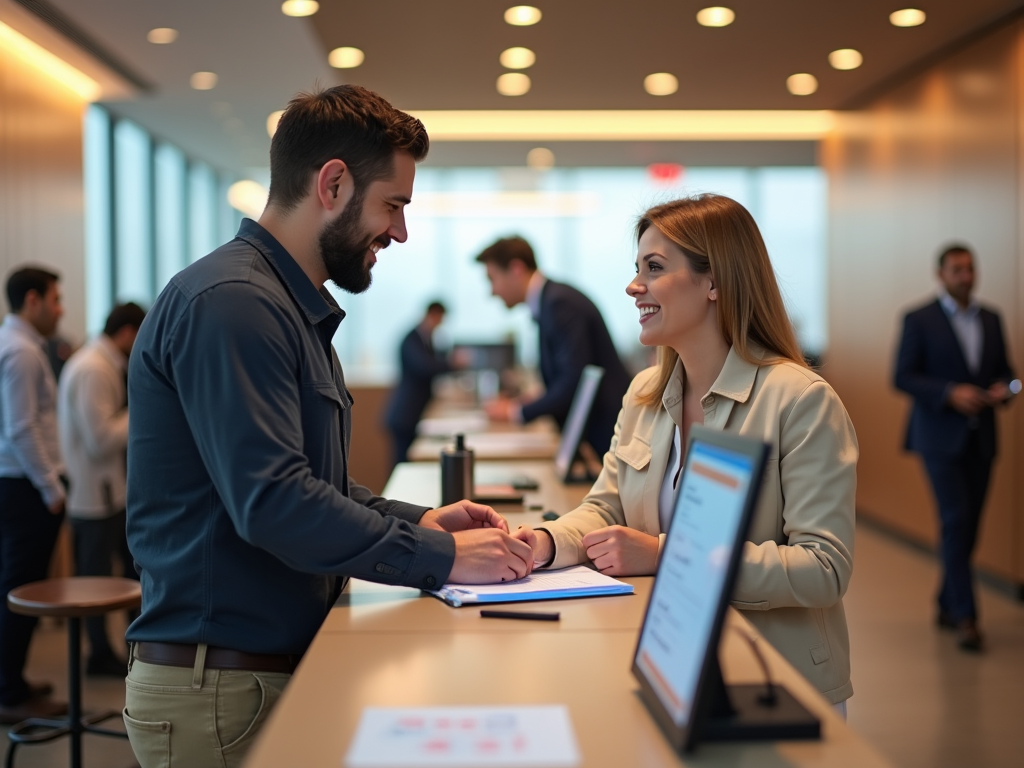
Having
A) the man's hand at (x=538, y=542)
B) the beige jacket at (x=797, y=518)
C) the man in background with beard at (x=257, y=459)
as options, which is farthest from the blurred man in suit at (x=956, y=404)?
the man in background with beard at (x=257, y=459)

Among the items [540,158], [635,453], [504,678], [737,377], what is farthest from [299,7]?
[540,158]

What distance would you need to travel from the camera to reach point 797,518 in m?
1.84

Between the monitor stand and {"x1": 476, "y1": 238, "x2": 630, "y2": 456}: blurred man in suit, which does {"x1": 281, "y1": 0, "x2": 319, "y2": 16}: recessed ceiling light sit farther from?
the monitor stand

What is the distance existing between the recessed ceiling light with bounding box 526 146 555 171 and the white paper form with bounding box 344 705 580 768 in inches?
376

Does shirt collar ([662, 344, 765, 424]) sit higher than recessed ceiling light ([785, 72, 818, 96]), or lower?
lower

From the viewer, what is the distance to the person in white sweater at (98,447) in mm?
4551

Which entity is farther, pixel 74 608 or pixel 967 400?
pixel 967 400

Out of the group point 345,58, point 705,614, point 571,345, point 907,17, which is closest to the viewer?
point 705,614

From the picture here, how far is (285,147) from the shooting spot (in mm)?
1767

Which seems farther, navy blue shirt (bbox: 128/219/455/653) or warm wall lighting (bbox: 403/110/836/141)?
warm wall lighting (bbox: 403/110/836/141)

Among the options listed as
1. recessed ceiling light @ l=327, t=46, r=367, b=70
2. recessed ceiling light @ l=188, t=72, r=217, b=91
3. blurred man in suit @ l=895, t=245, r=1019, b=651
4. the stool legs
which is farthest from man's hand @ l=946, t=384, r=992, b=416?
recessed ceiling light @ l=188, t=72, r=217, b=91

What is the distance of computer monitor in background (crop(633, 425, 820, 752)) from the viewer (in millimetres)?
1100

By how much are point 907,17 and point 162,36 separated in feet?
15.0

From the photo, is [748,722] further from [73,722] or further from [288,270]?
[73,722]
